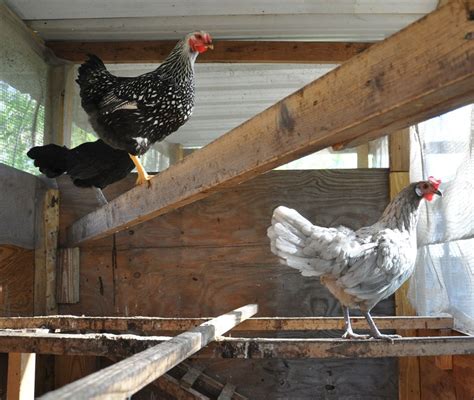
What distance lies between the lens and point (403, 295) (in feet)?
7.31

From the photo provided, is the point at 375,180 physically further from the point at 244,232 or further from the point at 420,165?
the point at 244,232

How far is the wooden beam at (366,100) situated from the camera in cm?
61

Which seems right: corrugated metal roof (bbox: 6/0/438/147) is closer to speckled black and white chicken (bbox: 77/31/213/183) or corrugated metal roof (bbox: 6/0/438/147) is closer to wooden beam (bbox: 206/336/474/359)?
speckled black and white chicken (bbox: 77/31/213/183)

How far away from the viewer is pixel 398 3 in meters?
2.13

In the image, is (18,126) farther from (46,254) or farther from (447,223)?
(447,223)

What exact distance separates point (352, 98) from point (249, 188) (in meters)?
1.63

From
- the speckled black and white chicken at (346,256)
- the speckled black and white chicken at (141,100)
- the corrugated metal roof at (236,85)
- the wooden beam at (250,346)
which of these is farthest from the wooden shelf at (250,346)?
the corrugated metal roof at (236,85)

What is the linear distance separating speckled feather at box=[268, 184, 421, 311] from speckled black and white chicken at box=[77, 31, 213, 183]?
0.69 metres

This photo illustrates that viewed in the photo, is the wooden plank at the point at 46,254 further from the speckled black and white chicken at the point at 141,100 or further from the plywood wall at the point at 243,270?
the speckled black and white chicken at the point at 141,100

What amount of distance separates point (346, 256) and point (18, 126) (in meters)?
1.54

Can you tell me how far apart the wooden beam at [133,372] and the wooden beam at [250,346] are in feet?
0.32

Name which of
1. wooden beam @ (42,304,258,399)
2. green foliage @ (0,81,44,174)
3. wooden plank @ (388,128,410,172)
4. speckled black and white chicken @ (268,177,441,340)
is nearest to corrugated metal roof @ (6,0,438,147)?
green foliage @ (0,81,44,174)

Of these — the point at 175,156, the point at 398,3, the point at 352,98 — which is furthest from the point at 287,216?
the point at 175,156

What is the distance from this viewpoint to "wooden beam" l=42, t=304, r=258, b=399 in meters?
0.55
